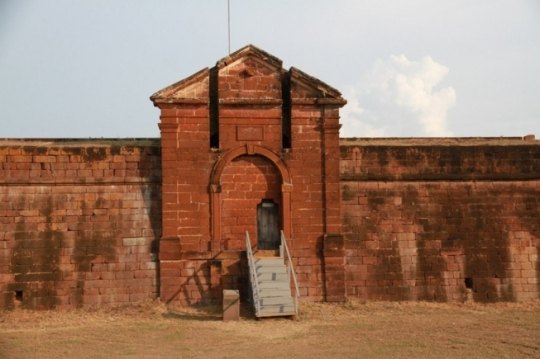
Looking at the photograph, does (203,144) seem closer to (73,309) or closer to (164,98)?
(164,98)

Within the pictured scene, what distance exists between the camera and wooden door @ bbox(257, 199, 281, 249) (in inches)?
609

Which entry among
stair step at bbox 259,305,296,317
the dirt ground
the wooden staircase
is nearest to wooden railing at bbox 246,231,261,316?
the wooden staircase

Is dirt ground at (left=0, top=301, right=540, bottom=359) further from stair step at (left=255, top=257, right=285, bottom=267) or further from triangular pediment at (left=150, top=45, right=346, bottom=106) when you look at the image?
triangular pediment at (left=150, top=45, right=346, bottom=106)

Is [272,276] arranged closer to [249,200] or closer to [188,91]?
[249,200]

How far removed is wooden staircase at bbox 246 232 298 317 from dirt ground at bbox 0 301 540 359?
0.29 m

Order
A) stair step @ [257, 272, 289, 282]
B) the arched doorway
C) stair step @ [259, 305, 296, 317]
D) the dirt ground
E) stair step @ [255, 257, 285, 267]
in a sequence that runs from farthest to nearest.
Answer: the arched doorway, stair step @ [255, 257, 285, 267], stair step @ [257, 272, 289, 282], stair step @ [259, 305, 296, 317], the dirt ground

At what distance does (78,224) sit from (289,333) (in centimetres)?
653

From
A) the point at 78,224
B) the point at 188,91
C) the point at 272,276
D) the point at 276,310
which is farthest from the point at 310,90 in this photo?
the point at 78,224

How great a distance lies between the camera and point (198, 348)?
10.9 metres

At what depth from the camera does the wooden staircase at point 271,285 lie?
43.1 feet

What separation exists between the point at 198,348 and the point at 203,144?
19.6 feet

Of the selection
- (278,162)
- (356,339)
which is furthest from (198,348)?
(278,162)

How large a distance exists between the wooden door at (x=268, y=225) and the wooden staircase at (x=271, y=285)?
0.72 m

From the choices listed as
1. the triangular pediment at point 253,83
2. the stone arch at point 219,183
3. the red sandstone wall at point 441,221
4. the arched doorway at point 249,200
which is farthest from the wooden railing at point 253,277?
the triangular pediment at point 253,83
